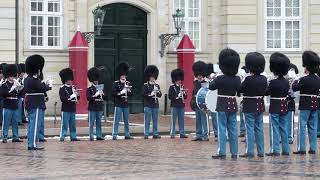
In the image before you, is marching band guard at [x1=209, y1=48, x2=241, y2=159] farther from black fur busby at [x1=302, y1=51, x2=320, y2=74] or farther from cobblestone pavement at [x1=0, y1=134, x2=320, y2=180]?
black fur busby at [x1=302, y1=51, x2=320, y2=74]

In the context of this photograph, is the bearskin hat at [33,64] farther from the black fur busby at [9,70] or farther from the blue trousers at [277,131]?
the blue trousers at [277,131]

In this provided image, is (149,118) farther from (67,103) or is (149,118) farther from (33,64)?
(33,64)

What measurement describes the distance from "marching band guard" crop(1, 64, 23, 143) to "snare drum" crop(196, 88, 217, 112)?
383 cm

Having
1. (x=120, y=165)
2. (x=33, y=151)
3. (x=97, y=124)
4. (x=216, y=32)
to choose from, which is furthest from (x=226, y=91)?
(x=216, y=32)

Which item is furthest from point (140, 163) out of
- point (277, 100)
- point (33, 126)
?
point (33, 126)

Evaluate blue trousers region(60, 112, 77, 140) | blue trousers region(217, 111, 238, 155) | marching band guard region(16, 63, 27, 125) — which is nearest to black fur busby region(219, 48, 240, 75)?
blue trousers region(217, 111, 238, 155)

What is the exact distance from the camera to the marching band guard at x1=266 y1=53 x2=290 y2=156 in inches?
634

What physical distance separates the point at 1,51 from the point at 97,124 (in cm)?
652

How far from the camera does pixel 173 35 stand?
27.5m

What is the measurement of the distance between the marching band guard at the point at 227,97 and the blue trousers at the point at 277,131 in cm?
79

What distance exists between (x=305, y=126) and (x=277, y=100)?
100cm

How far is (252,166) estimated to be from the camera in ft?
47.1

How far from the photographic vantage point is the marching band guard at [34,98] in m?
17.4

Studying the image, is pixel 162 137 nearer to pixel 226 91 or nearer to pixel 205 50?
pixel 226 91
